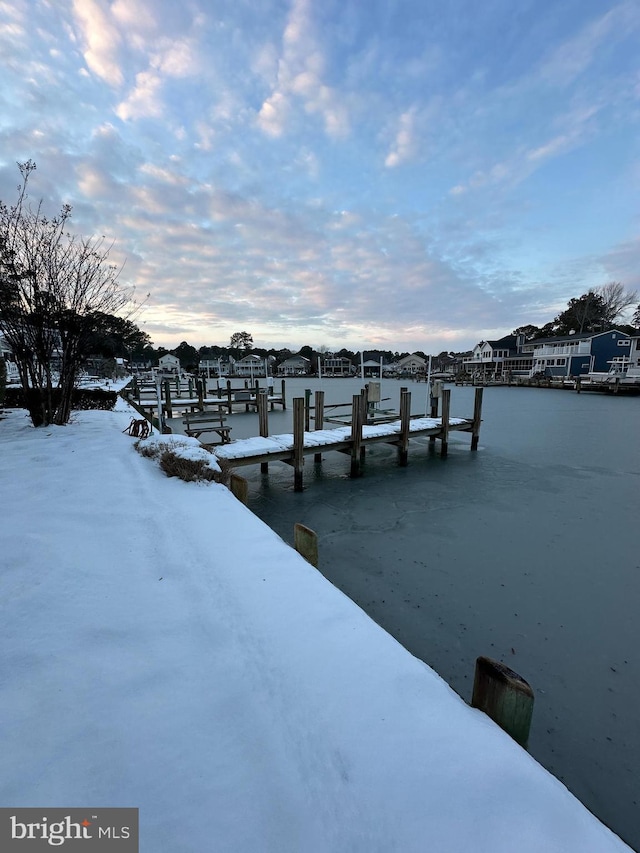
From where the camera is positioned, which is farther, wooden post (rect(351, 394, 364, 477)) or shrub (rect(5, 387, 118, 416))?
shrub (rect(5, 387, 118, 416))

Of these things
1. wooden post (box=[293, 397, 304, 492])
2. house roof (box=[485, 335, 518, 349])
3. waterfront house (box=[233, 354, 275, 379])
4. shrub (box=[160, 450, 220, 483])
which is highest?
house roof (box=[485, 335, 518, 349])

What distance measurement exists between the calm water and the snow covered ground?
2.11 m

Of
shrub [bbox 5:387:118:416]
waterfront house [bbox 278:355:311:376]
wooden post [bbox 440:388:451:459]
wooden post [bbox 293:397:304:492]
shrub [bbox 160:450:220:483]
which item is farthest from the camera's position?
waterfront house [bbox 278:355:311:376]

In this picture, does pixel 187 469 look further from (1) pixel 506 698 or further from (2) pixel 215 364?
(2) pixel 215 364

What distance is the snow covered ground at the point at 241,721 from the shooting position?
5.16 ft

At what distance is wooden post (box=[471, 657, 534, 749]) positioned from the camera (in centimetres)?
199

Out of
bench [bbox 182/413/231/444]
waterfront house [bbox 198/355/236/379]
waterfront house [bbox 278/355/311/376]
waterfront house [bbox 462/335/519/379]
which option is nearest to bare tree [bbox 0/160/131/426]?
bench [bbox 182/413/231/444]

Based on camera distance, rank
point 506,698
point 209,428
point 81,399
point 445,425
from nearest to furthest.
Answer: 1. point 506,698
2. point 209,428
3. point 445,425
4. point 81,399

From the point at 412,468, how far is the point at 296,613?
35.0ft

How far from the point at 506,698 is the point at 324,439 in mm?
9752

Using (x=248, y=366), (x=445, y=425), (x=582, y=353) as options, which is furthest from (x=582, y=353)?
(x=248, y=366)

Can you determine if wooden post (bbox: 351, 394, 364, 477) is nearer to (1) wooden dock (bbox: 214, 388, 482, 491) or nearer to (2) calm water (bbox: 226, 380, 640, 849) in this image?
(1) wooden dock (bbox: 214, 388, 482, 491)

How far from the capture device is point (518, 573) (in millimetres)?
6277

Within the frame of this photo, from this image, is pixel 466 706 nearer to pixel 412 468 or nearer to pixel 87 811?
pixel 87 811
